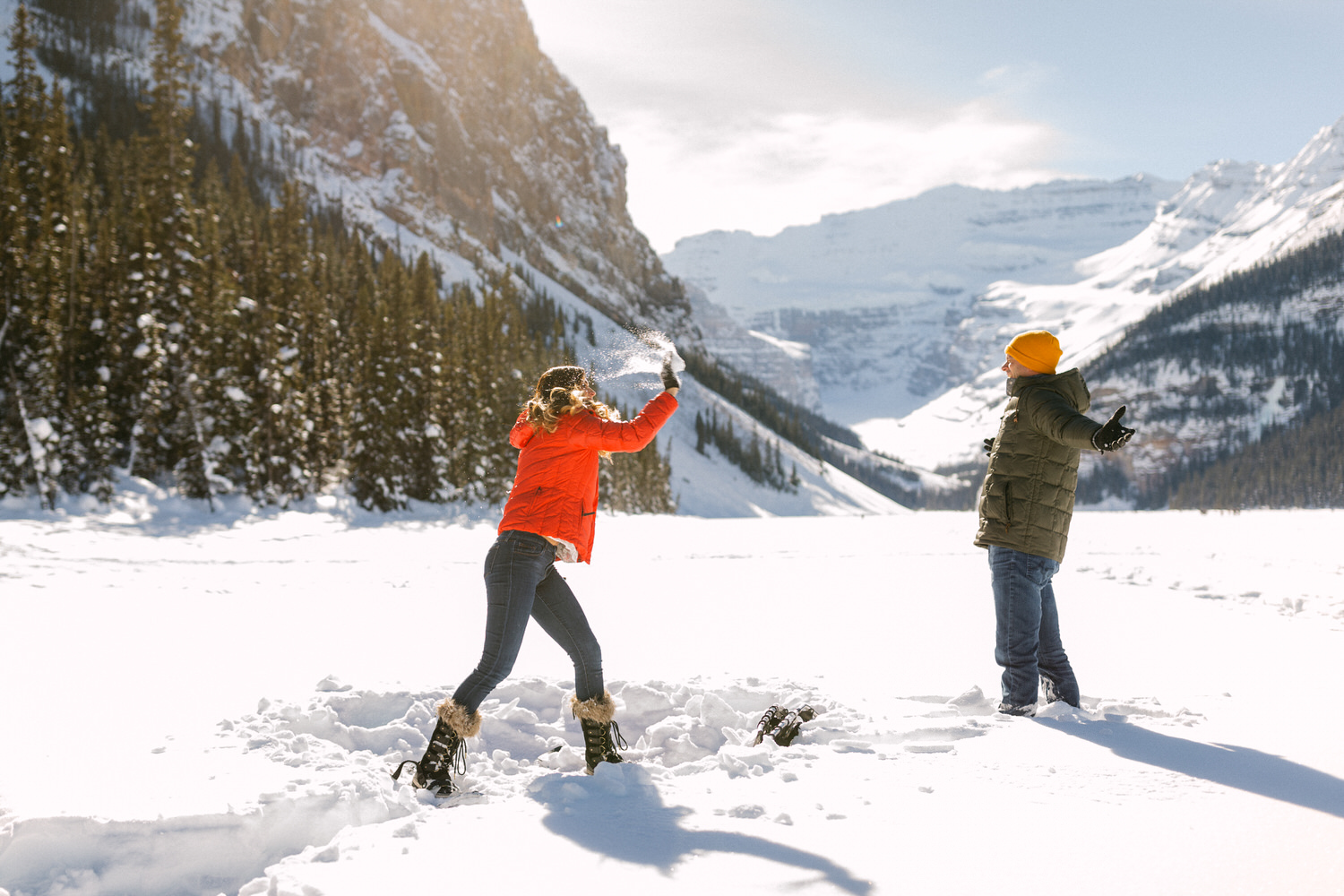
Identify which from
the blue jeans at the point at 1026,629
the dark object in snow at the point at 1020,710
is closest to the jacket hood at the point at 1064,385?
the blue jeans at the point at 1026,629

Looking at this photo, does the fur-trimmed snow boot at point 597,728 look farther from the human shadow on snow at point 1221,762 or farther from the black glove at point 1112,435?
the black glove at point 1112,435

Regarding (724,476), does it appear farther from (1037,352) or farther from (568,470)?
(568,470)

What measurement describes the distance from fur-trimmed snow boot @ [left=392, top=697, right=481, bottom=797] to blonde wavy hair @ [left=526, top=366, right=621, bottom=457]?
5.14ft

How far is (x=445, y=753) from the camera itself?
3924 mm

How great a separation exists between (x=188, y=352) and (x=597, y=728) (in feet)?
89.4

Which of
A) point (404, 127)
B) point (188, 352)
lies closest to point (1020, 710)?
point (188, 352)

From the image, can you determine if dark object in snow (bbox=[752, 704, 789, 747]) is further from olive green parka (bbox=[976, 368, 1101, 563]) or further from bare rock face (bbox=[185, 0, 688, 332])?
bare rock face (bbox=[185, 0, 688, 332])

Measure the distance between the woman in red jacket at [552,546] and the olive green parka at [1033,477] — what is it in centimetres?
222

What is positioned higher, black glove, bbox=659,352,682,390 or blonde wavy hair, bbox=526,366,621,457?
black glove, bbox=659,352,682,390

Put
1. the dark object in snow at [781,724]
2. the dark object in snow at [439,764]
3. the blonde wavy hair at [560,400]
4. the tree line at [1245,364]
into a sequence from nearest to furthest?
the dark object in snow at [439,764], the blonde wavy hair at [560,400], the dark object in snow at [781,724], the tree line at [1245,364]

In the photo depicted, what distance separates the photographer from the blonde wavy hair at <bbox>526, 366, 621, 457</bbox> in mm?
4195

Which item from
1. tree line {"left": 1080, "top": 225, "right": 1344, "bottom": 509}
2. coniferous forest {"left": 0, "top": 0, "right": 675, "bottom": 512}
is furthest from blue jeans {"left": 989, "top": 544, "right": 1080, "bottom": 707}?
tree line {"left": 1080, "top": 225, "right": 1344, "bottom": 509}

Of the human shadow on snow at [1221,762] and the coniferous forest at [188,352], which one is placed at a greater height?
the coniferous forest at [188,352]

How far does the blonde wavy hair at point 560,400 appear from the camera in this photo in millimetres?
4195
